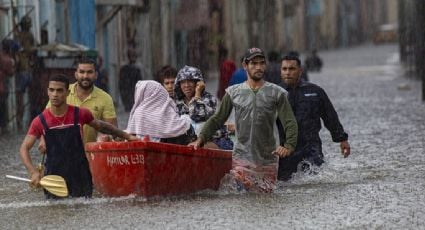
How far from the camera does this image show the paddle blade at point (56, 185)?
12.3m

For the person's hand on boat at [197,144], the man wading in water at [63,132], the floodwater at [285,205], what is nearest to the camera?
the floodwater at [285,205]

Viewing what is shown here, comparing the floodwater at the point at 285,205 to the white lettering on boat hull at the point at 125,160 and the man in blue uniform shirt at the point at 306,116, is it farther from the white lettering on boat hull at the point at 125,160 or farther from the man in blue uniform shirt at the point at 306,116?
the white lettering on boat hull at the point at 125,160

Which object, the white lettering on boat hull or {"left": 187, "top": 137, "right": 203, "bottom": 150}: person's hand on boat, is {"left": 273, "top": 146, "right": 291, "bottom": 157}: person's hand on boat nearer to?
{"left": 187, "top": 137, "right": 203, "bottom": 150}: person's hand on boat

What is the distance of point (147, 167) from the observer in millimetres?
12391

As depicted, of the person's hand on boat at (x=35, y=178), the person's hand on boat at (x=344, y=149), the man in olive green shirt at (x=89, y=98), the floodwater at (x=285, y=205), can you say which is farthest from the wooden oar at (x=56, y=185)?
the person's hand on boat at (x=344, y=149)

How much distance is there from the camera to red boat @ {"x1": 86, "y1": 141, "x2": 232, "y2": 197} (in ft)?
40.6

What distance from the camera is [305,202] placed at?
1228 centimetres

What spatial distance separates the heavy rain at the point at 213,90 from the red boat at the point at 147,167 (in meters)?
0.11

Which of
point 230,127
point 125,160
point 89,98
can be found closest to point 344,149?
point 230,127

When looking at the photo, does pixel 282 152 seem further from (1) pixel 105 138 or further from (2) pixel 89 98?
(2) pixel 89 98

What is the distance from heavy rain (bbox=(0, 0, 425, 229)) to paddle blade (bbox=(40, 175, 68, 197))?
13 centimetres

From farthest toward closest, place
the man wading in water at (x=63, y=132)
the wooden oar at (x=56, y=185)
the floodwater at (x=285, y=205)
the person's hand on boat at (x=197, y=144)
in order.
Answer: the person's hand on boat at (x=197, y=144), the wooden oar at (x=56, y=185), the man wading in water at (x=63, y=132), the floodwater at (x=285, y=205)

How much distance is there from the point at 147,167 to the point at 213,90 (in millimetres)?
30233

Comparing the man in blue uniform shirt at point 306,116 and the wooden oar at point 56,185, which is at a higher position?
the man in blue uniform shirt at point 306,116
